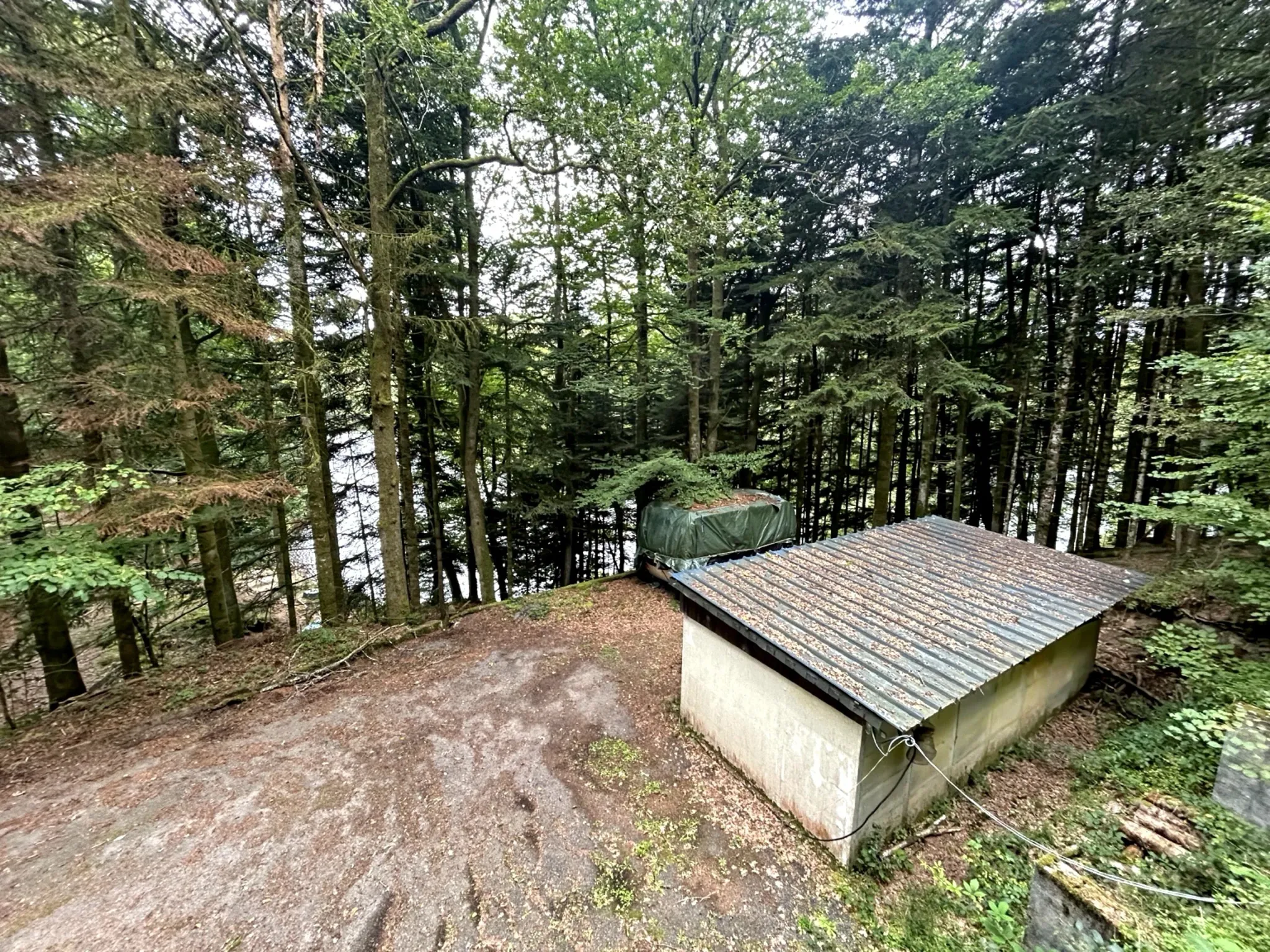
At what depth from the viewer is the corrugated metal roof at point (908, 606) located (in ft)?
12.8

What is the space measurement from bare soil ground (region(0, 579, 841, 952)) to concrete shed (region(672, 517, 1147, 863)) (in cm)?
61

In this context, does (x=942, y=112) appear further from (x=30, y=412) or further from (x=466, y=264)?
(x=30, y=412)

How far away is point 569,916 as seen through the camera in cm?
347

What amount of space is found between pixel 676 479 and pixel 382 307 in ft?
19.8

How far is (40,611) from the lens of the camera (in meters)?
5.43

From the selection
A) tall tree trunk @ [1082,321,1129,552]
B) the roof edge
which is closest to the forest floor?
the roof edge

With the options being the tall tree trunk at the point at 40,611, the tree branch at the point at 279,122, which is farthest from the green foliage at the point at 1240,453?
the tall tree trunk at the point at 40,611

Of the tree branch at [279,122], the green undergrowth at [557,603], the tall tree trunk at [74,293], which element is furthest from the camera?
the green undergrowth at [557,603]

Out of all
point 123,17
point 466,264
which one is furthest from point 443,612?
point 123,17

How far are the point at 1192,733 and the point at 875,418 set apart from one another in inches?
511

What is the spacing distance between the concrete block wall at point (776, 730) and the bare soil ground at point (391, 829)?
0.89 feet

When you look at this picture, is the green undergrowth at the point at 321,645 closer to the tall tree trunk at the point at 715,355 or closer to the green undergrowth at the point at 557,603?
the green undergrowth at the point at 557,603

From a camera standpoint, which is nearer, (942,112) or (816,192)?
(942,112)

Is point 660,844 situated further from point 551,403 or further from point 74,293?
point 551,403
